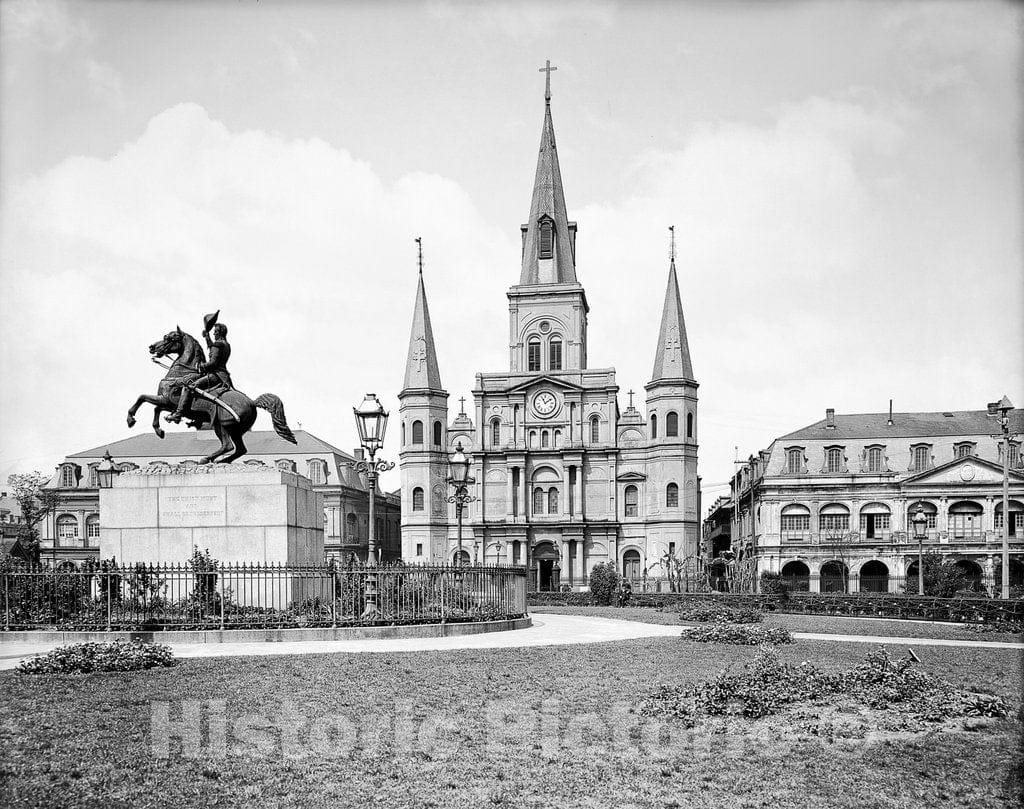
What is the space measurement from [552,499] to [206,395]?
59.8 metres

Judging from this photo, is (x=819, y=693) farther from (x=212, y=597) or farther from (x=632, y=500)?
(x=632, y=500)

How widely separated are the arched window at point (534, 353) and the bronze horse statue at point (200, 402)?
61955mm

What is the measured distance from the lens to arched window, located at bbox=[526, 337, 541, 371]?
8250 cm

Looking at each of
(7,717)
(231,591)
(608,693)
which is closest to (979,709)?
(608,693)

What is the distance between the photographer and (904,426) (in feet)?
225

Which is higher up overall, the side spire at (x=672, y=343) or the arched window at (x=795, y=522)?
the side spire at (x=672, y=343)

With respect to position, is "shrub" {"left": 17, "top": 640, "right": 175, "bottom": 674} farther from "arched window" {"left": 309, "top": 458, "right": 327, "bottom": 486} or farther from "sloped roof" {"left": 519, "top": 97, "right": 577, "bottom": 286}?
"sloped roof" {"left": 519, "top": 97, "right": 577, "bottom": 286}

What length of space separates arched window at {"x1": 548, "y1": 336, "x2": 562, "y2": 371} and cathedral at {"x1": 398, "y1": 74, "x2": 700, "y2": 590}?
87 millimetres

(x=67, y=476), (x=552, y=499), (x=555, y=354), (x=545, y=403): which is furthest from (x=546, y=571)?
(x=67, y=476)

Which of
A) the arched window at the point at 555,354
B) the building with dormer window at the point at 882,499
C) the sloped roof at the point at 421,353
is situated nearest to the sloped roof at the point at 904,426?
the building with dormer window at the point at 882,499

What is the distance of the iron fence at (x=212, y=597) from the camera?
60.2 feet

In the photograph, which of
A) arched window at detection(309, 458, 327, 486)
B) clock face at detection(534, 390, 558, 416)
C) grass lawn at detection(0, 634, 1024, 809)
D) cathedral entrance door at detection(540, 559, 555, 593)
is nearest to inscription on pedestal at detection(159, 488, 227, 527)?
grass lawn at detection(0, 634, 1024, 809)

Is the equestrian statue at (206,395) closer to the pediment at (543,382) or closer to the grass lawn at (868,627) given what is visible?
the grass lawn at (868,627)

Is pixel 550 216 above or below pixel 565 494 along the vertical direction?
above
